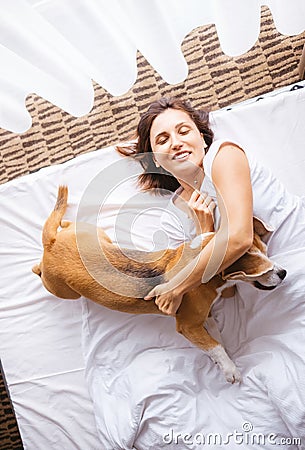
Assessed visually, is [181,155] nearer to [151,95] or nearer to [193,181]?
[193,181]

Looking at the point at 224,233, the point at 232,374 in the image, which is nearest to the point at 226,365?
the point at 232,374

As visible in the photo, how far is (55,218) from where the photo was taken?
1594 mm

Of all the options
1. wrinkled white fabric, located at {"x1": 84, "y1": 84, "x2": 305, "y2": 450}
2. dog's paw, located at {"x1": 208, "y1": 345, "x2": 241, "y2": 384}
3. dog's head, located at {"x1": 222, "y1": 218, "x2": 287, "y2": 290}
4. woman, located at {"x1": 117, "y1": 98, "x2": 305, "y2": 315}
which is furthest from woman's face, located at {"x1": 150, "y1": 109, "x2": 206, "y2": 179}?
dog's paw, located at {"x1": 208, "y1": 345, "x2": 241, "y2": 384}

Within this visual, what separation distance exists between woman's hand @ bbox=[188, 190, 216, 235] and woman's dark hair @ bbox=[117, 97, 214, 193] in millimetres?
147

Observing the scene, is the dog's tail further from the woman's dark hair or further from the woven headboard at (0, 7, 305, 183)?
the woven headboard at (0, 7, 305, 183)

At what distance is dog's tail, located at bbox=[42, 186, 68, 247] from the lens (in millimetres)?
1539

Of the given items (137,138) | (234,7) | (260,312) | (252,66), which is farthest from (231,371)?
(252,66)

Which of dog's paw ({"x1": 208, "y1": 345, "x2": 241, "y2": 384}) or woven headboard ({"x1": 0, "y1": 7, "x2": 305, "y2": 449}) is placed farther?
woven headboard ({"x1": 0, "y1": 7, "x2": 305, "y2": 449})

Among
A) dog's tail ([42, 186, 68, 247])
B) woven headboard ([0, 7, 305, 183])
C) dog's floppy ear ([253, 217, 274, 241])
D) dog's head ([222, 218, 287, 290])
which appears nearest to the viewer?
dog's head ([222, 218, 287, 290])

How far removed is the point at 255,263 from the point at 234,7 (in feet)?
2.26

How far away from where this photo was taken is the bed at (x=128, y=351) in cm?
141

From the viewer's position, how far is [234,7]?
1.56 metres

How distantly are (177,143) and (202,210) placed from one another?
175 millimetres

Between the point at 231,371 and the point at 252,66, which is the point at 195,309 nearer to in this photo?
the point at 231,371
